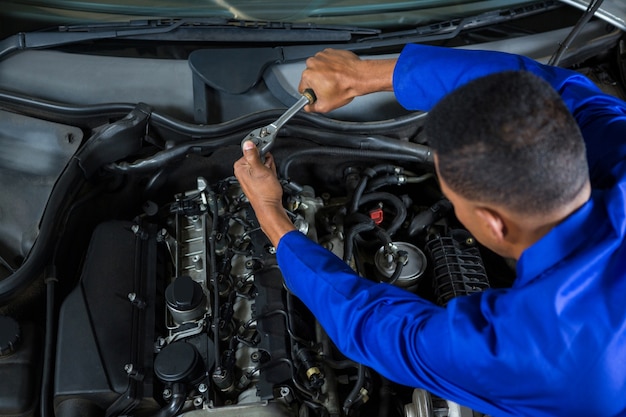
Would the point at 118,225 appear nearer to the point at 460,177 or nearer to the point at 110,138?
the point at 110,138

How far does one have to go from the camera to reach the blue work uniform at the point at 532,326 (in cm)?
109

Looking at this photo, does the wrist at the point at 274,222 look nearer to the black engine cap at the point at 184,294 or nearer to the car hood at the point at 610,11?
the black engine cap at the point at 184,294

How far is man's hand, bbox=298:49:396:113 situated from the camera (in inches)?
64.4

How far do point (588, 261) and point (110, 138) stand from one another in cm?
126

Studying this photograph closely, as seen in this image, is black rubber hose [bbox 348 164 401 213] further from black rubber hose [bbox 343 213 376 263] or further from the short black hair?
the short black hair

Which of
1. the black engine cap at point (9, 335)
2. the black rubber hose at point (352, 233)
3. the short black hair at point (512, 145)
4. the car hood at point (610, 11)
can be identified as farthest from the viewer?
the car hood at point (610, 11)

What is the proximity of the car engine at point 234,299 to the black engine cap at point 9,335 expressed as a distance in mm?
97

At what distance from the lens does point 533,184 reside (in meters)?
1.05

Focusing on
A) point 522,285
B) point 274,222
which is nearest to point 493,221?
point 522,285

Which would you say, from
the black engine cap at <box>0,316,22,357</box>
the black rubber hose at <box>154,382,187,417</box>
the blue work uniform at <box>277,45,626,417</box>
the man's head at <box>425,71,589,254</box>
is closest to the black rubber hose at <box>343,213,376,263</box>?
the blue work uniform at <box>277,45,626,417</box>

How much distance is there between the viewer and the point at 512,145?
40.8 inches

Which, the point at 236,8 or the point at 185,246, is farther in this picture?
the point at 236,8

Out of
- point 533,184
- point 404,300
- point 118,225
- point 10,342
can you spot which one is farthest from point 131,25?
point 533,184

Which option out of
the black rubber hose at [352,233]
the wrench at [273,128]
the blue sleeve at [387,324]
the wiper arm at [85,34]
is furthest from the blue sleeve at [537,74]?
the wiper arm at [85,34]
